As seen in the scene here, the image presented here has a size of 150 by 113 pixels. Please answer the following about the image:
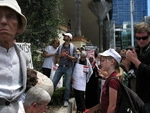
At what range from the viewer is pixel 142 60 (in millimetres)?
3549

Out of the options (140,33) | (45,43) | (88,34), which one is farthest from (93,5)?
(140,33)

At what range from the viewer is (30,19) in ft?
24.8

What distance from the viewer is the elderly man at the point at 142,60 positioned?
11.1ft

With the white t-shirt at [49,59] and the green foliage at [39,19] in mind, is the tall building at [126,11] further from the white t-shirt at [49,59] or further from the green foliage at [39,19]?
the green foliage at [39,19]

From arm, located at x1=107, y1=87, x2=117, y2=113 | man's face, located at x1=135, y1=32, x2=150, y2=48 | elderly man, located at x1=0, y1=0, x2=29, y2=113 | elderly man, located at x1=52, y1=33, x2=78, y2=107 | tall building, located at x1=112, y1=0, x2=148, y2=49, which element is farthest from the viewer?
tall building, located at x1=112, y1=0, x2=148, y2=49

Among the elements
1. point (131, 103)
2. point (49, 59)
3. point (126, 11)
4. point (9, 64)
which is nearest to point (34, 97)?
point (9, 64)

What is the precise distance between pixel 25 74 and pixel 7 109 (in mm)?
237

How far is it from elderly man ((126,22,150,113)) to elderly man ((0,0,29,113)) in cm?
188

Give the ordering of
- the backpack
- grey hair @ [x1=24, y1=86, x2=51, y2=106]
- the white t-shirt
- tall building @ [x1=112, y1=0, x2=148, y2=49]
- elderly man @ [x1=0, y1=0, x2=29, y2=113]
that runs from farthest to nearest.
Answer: tall building @ [x1=112, y1=0, x2=148, y2=49], the white t-shirt, the backpack, grey hair @ [x1=24, y1=86, x2=51, y2=106], elderly man @ [x1=0, y1=0, x2=29, y2=113]

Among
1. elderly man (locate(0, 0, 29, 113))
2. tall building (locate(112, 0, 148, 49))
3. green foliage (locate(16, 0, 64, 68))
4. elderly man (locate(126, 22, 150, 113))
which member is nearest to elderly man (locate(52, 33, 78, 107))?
green foliage (locate(16, 0, 64, 68))

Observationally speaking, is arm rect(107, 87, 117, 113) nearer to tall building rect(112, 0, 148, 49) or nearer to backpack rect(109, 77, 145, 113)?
backpack rect(109, 77, 145, 113)

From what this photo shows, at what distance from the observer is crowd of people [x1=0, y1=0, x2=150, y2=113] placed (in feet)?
5.72

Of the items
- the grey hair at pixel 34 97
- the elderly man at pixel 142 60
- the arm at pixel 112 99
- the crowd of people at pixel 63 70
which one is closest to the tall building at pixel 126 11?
the crowd of people at pixel 63 70

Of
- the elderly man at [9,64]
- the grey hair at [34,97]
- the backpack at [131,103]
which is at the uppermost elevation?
the elderly man at [9,64]
